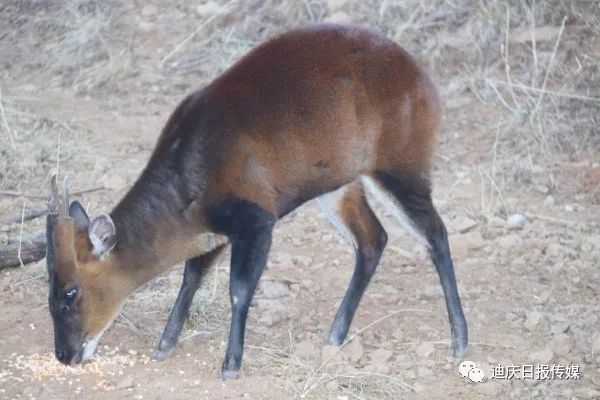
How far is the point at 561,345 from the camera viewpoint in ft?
19.0

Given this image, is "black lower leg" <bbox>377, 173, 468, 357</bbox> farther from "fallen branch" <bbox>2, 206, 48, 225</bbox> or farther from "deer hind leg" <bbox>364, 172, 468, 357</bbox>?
"fallen branch" <bbox>2, 206, 48, 225</bbox>

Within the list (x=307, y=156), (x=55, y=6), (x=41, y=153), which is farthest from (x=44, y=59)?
(x=307, y=156)

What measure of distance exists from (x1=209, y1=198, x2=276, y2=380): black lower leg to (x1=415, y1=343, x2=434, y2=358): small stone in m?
0.97

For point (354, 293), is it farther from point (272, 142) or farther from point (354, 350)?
point (272, 142)

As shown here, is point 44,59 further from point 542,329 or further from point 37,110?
point 542,329

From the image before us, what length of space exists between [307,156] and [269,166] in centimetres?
22

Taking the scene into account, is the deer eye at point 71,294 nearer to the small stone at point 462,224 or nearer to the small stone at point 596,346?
the small stone at point 596,346

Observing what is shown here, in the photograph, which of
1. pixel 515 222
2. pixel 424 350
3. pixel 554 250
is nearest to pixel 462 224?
pixel 515 222

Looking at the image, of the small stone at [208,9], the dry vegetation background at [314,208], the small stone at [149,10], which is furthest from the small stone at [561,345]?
the small stone at [149,10]

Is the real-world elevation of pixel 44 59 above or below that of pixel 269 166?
below

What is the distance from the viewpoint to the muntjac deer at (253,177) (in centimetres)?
530

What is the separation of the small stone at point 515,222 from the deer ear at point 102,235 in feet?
9.94

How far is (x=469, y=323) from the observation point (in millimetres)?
6223

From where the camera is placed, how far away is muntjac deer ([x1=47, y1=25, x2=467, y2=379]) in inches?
209
